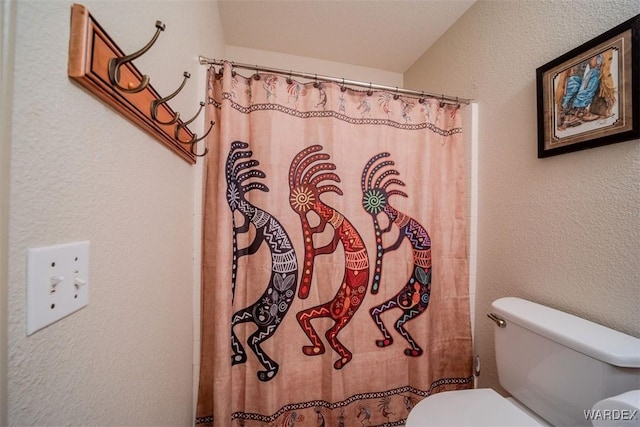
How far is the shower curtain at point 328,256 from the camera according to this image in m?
0.98

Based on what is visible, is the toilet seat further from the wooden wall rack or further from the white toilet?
the wooden wall rack

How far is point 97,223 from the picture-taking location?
1.29 feet

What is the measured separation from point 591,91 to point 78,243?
1431 mm

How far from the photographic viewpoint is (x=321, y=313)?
105cm

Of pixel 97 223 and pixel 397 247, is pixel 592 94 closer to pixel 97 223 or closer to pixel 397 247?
pixel 397 247

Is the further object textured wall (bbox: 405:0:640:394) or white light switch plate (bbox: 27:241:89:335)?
textured wall (bbox: 405:0:640:394)

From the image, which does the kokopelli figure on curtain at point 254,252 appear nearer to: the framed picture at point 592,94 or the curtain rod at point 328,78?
the curtain rod at point 328,78

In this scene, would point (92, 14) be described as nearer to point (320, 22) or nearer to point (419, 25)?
point (320, 22)

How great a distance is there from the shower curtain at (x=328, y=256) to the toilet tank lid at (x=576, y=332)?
0.32 metres

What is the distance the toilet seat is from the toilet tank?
9 centimetres

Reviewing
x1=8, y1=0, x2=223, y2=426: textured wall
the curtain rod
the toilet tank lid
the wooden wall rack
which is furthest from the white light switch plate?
the toilet tank lid

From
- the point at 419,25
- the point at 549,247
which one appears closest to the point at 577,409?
the point at 549,247

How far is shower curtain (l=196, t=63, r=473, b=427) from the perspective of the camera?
Answer: 98cm

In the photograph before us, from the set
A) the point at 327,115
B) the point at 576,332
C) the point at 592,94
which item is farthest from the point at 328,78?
the point at 576,332
